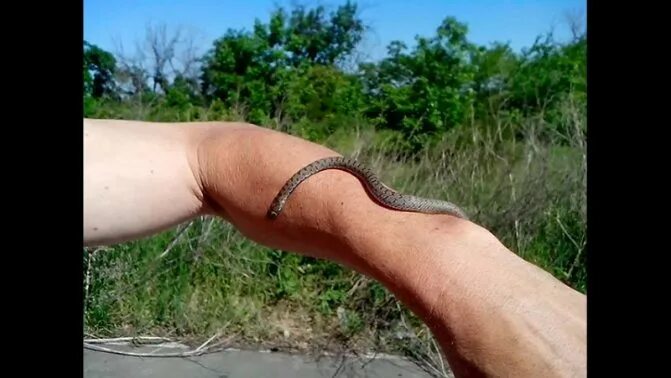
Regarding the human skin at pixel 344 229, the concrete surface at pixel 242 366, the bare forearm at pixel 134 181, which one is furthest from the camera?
the concrete surface at pixel 242 366

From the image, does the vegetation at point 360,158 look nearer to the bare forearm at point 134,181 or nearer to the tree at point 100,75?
the tree at point 100,75

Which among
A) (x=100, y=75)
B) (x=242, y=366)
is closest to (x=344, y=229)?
(x=242, y=366)

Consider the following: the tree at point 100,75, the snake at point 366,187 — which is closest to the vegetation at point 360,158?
the tree at point 100,75

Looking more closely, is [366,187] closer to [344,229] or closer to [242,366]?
[344,229]

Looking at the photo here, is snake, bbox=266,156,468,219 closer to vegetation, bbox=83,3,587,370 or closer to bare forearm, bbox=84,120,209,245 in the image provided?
bare forearm, bbox=84,120,209,245

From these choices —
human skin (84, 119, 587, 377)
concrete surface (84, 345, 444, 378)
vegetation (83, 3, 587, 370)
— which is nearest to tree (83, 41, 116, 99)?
vegetation (83, 3, 587, 370)
